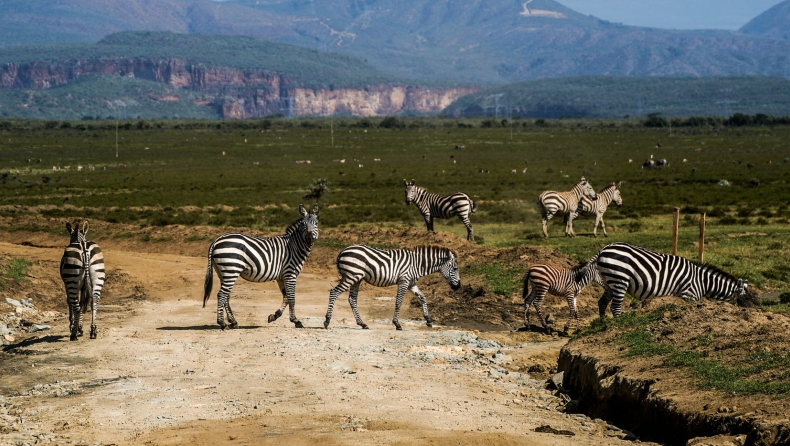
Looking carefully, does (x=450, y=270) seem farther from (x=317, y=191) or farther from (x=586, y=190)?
(x=317, y=191)

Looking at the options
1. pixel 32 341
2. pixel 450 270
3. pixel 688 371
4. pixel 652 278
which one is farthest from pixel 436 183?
pixel 688 371

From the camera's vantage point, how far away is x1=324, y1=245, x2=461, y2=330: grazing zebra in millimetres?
19344

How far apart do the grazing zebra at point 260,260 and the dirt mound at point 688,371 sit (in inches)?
226

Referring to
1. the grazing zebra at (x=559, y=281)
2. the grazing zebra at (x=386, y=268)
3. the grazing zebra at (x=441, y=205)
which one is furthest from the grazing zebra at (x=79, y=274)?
the grazing zebra at (x=441, y=205)

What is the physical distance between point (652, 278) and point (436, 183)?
43483 mm

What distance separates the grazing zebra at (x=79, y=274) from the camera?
17672mm

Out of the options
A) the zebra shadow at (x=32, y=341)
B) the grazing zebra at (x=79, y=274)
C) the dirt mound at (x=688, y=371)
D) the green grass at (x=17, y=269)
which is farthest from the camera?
the green grass at (x=17, y=269)

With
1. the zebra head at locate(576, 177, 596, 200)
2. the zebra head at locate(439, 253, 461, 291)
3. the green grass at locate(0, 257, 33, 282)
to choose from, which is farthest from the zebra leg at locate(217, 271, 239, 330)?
the zebra head at locate(576, 177, 596, 200)

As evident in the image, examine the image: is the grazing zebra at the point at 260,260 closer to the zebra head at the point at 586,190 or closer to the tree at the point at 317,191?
the zebra head at the point at 586,190

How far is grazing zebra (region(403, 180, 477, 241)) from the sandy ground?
13228mm

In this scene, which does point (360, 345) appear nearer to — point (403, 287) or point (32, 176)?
point (403, 287)

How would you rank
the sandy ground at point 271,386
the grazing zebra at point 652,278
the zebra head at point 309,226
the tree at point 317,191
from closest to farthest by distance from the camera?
the sandy ground at point 271,386, the grazing zebra at point 652,278, the zebra head at point 309,226, the tree at point 317,191

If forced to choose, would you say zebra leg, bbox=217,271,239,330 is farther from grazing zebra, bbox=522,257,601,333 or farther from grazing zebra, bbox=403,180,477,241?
grazing zebra, bbox=403,180,477,241

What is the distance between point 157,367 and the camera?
15594mm
